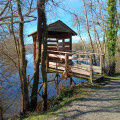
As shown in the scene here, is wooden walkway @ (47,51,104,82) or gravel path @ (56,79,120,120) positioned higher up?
wooden walkway @ (47,51,104,82)

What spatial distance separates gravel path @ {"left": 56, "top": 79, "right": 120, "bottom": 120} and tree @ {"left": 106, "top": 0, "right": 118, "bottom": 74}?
4145 mm

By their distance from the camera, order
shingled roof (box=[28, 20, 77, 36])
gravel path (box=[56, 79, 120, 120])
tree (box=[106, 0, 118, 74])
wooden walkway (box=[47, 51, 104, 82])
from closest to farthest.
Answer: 1. gravel path (box=[56, 79, 120, 120])
2. wooden walkway (box=[47, 51, 104, 82])
3. tree (box=[106, 0, 118, 74])
4. shingled roof (box=[28, 20, 77, 36])

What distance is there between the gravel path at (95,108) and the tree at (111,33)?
4145 millimetres

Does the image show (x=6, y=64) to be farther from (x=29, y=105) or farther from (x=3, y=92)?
(x=29, y=105)

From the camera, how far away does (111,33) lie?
8.91 m

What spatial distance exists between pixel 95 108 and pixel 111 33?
6.75m

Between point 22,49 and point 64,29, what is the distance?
15.4 ft

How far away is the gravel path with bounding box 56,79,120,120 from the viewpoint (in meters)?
3.45

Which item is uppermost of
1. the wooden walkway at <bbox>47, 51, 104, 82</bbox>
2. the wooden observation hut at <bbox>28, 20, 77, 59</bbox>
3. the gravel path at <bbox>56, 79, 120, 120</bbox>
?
the wooden observation hut at <bbox>28, 20, 77, 59</bbox>

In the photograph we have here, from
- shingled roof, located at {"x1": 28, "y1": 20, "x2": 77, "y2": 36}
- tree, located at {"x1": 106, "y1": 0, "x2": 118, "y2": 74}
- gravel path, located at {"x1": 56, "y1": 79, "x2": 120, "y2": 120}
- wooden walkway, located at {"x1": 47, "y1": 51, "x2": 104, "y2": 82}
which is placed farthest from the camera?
shingled roof, located at {"x1": 28, "y1": 20, "x2": 77, "y2": 36}

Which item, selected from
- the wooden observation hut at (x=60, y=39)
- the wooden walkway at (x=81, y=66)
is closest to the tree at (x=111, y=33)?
the wooden walkway at (x=81, y=66)

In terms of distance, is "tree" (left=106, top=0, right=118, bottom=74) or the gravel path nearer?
the gravel path

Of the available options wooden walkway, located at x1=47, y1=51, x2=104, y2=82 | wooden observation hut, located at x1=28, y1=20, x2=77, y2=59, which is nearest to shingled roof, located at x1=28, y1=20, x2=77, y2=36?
wooden observation hut, located at x1=28, y1=20, x2=77, y2=59

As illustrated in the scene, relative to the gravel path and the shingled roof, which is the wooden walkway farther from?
the shingled roof
